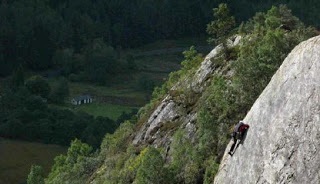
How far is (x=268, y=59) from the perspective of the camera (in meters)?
44.4

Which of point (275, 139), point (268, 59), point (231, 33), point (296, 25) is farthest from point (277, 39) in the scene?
point (231, 33)

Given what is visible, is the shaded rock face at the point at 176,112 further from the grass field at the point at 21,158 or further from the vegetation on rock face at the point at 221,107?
the grass field at the point at 21,158

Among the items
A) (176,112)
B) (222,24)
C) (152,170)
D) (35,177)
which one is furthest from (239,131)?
(35,177)

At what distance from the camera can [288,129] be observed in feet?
102

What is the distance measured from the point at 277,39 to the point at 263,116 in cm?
1218

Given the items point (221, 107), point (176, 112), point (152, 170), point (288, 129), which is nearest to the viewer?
point (288, 129)

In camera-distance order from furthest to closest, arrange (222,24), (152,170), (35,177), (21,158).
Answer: (21,158) < (35,177) < (222,24) < (152,170)

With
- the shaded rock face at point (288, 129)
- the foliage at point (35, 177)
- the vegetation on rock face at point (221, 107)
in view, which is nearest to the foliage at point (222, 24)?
the vegetation on rock face at point (221, 107)

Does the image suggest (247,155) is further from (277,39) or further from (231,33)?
(231,33)

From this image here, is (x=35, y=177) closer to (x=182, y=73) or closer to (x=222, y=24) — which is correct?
(x=182, y=73)

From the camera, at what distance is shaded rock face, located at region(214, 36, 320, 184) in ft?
96.7

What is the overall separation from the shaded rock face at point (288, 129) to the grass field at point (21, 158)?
408ft

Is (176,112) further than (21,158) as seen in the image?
No

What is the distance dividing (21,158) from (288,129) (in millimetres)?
144023
